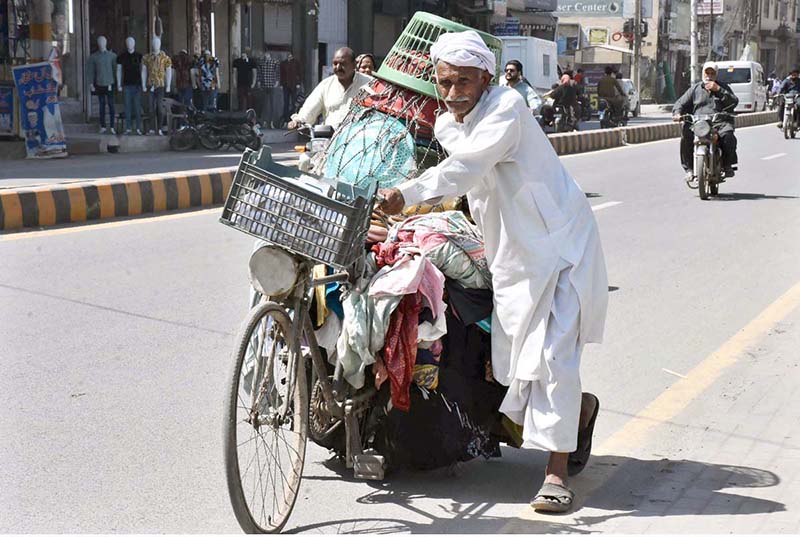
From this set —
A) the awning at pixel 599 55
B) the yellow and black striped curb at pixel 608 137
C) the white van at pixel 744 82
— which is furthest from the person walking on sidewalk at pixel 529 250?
the awning at pixel 599 55

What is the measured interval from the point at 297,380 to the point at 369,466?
47 centimetres

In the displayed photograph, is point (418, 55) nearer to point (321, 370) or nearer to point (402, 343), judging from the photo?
point (402, 343)

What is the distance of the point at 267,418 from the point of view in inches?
157

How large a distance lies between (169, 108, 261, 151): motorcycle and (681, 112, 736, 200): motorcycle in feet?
30.8

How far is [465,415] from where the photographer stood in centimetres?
448

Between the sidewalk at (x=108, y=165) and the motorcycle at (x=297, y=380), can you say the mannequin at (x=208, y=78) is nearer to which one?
the sidewalk at (x=108, y=165)

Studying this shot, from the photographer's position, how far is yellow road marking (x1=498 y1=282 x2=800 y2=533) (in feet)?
14.2

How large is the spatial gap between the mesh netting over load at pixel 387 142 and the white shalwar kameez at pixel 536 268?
→ 77 cm

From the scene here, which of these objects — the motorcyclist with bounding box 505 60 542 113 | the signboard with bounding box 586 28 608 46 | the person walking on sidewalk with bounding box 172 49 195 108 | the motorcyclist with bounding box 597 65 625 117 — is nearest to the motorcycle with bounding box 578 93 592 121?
the motorcyclist with bounding box 597 65 625 117

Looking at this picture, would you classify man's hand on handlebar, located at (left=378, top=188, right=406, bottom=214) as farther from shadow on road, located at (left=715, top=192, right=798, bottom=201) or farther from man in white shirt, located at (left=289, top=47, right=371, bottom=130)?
shadow on road, located at (left=715, top=192, right=798, bottom=201)

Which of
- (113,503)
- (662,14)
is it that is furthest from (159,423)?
(662,14)

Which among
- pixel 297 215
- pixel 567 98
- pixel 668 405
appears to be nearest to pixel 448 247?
pixel 297 215

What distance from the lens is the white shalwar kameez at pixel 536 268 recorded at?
4191mm

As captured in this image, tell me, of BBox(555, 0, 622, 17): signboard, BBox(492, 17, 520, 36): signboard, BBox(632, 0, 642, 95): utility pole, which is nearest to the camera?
BBox(632, 0, 642, 95): utility pole
